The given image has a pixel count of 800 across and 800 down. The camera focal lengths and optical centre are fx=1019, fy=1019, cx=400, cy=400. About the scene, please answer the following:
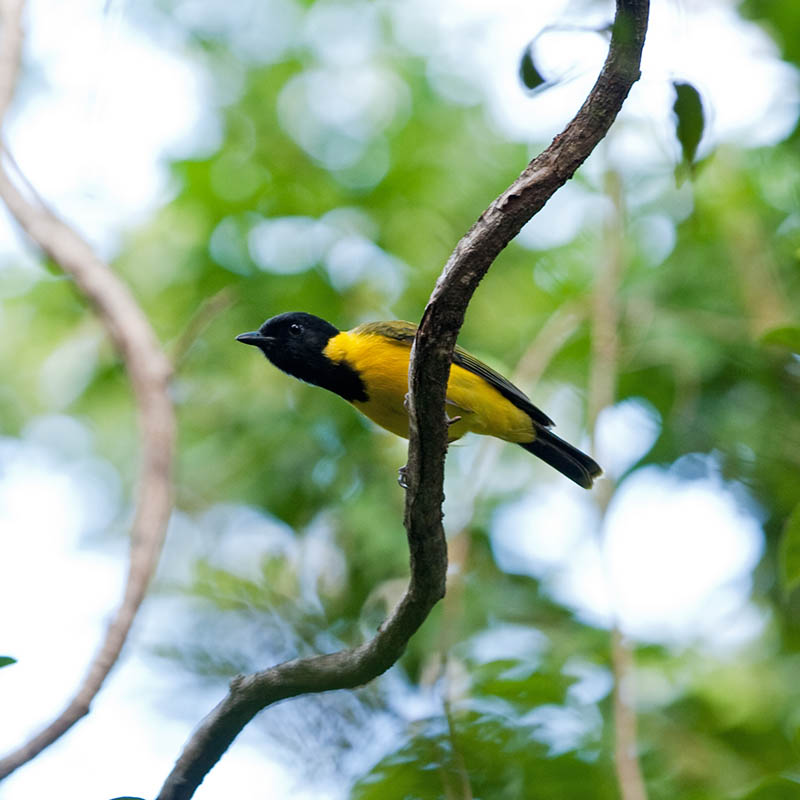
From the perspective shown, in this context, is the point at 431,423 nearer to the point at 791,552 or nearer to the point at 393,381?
the point at 791,552

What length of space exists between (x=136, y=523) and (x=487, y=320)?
2.96 m

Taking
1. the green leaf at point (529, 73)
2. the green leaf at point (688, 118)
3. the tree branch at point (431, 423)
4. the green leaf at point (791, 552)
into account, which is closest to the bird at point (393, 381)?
the tree branch at point (431, 423)

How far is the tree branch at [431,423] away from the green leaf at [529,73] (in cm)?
34

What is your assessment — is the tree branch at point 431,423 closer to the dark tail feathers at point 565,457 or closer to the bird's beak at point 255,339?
the dark tail feathers at point 565,457

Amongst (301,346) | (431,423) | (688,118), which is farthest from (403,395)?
(688,118)

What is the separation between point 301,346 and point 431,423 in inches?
84.6

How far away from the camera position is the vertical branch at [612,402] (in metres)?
3.15

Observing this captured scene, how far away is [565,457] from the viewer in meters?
4.75

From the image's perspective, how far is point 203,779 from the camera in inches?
90.3

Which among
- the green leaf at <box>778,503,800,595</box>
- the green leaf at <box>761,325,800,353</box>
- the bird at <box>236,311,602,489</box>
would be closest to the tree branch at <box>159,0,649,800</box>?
the green leaf at <box>761,325,800,353</box>

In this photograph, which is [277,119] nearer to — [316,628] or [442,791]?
[316,628]

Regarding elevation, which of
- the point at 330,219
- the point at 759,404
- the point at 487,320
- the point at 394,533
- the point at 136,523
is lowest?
the point at 136,523

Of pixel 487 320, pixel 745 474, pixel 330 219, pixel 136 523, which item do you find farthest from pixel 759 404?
pixel 136 523

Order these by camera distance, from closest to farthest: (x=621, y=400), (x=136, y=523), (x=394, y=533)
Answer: (x=136, y=523) → (x=394, y=533) → (x=621, y=400)
